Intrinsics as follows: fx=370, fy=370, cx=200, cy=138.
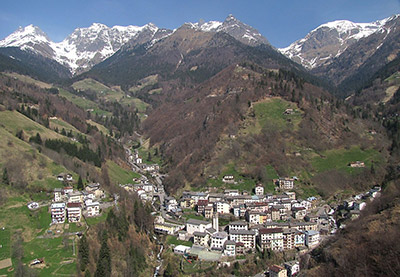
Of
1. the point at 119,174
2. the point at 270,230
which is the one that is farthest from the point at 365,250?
the point at 119,174

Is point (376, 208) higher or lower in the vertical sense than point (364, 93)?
lower

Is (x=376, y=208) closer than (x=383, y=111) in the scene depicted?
Yes

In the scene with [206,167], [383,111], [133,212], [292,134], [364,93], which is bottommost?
[133,212]

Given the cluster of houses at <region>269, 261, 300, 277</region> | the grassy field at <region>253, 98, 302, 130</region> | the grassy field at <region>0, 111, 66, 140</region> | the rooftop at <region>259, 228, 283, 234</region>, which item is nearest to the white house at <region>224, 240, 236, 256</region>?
the rooftop at <region>259, 228, 283, 234</region>

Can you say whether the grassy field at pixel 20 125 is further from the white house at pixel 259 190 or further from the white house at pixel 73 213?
the white house at pixel 259 190

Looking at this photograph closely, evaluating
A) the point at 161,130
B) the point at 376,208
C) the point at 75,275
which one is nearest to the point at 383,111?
the point at 161,130

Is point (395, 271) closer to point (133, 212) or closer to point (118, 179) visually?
point (133, 212)

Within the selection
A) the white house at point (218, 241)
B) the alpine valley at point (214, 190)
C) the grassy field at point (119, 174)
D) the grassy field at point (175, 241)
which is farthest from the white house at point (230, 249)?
the grassy field at point (119, 174)

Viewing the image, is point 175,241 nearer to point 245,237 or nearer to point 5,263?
point 245,237
